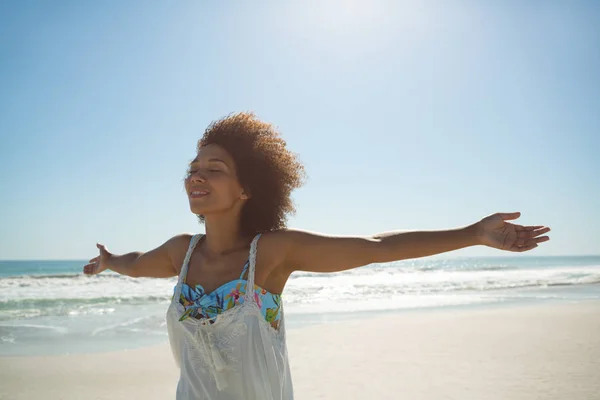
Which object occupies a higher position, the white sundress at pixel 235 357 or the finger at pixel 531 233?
the finger at pixel 531 233

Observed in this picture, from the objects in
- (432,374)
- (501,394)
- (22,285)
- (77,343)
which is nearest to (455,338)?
(432,374)

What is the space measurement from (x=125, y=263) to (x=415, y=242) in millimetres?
1729

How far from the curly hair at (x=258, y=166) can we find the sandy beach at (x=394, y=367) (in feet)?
14.3

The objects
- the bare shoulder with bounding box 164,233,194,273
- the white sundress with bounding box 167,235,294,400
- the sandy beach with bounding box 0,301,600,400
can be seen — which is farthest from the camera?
the sandy beach with bounding box 0,301,600,400

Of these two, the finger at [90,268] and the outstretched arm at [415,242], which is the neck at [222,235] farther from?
the finger at [90,268]

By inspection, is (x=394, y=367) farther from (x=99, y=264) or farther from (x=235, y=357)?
(x=235, y=357)

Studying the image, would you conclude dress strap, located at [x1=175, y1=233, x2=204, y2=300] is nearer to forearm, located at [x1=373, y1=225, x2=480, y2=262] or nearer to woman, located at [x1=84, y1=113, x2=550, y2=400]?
woman, located at [x1=84, y1=113, x2=550, y2=400]

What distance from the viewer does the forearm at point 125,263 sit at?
2.71 meters

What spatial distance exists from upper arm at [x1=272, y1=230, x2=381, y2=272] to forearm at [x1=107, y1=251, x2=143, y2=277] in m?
1.12

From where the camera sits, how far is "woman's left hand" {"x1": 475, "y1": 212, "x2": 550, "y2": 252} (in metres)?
1.88

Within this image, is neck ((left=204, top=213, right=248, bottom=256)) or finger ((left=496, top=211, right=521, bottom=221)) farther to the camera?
neck ((left=204, top=213, right=248, bottom=256))

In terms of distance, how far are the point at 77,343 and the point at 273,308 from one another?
8.38m

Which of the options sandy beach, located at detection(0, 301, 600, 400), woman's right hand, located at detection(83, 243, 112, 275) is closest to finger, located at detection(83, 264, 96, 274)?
woman's right hand, located at detection(83, 243, 112, 275)

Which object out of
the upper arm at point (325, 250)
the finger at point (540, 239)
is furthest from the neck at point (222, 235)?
the finger at point (540, 239)
